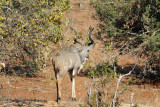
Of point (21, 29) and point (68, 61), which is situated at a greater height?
point (21, 29)

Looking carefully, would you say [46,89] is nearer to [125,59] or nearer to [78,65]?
[78,65]

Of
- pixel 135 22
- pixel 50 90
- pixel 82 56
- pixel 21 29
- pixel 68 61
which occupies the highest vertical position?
pixel 21 29

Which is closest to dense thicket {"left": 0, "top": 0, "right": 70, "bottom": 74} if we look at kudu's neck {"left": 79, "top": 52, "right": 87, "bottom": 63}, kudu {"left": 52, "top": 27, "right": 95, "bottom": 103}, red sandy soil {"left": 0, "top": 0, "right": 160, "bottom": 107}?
kudu {"left": 52, "top": 27, "right": 95, "bottom": 103}

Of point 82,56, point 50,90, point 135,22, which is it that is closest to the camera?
point 82,56

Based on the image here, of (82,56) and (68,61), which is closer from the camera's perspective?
(68,61)

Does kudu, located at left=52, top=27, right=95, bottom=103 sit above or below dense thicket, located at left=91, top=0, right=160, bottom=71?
below

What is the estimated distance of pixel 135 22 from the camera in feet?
41.1

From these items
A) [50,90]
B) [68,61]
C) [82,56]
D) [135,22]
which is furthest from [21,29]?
[135,22]

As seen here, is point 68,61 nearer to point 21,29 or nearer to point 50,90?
point 21,29

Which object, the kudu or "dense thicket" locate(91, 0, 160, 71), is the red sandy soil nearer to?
the kudu

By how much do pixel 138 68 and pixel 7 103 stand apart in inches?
440

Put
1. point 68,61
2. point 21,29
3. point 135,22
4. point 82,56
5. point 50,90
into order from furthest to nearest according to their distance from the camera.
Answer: point 135,22, point 50,90, point 82,56, point 68,61, point 21,29

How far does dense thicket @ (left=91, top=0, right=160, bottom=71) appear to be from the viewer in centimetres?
1112

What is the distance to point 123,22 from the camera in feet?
41.6
